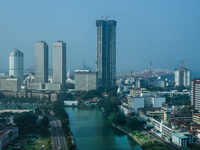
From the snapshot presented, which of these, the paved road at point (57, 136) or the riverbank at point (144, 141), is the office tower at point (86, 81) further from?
the riverbank at point (144, 141)

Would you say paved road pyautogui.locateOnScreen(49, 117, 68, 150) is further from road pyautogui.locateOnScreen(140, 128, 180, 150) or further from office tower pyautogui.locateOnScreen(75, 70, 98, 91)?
office tower pyautogui.locateOnScreen(75, 70, 98, 91)

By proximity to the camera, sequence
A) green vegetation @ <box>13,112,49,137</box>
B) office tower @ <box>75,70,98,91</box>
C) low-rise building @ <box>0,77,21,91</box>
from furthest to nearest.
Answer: office tower @ <box>75,70,98,91</box> → low-rise building @ <box>0,77,21,91</box> → green vegetation @ <box>13,112,49,137</box>

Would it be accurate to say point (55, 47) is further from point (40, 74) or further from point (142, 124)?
point (142, 124)

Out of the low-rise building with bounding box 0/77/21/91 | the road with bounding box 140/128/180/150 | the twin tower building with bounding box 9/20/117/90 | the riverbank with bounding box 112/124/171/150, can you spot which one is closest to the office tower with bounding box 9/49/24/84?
the twin tower building with bounding box 9/20/117/90

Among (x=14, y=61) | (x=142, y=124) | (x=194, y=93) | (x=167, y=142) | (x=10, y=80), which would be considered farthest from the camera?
(x=14, y=61)

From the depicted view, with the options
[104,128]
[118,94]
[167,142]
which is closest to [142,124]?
[104,128]

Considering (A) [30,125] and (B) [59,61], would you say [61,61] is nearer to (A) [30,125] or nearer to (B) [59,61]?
(B) [59,61]

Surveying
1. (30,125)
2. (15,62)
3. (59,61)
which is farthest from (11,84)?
(30,125)
